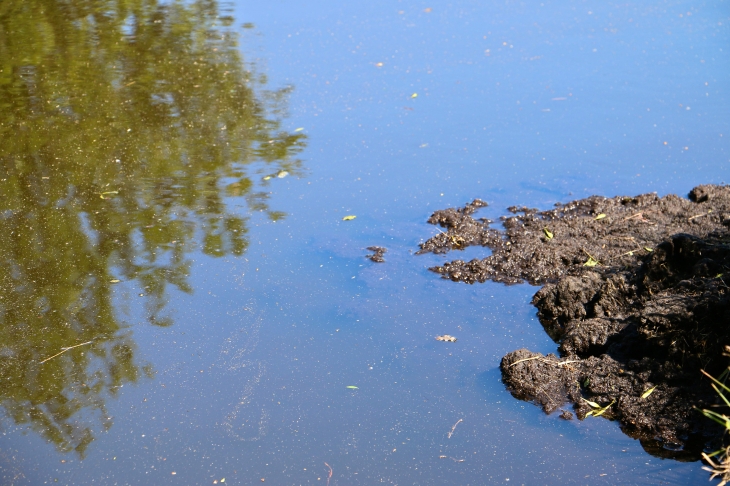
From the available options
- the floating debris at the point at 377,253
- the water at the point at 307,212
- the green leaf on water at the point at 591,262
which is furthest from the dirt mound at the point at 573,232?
the floating debris at the point at 377,253

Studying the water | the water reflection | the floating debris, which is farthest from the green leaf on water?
the water reflection

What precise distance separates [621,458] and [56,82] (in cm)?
787

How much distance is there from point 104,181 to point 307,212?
1.98 metres

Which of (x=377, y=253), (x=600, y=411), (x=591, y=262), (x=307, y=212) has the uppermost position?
(x=591, y=262)

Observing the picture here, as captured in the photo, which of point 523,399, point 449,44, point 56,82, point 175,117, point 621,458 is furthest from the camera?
point 449,44

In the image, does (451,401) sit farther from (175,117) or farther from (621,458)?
(175,117)

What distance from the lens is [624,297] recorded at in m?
4.99

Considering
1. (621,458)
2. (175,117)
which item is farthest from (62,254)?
(621,458)

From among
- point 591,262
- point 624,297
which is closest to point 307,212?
point 591,262

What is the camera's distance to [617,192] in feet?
21.2

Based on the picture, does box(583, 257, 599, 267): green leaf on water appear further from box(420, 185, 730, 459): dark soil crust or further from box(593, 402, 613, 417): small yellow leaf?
box(593, 402, 613, 417): small yellow leaf

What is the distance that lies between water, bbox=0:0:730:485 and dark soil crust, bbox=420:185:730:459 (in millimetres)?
171

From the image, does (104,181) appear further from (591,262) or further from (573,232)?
(591,262)

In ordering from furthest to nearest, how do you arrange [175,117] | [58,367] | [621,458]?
[175,117]
[58,367]
[621,458]
